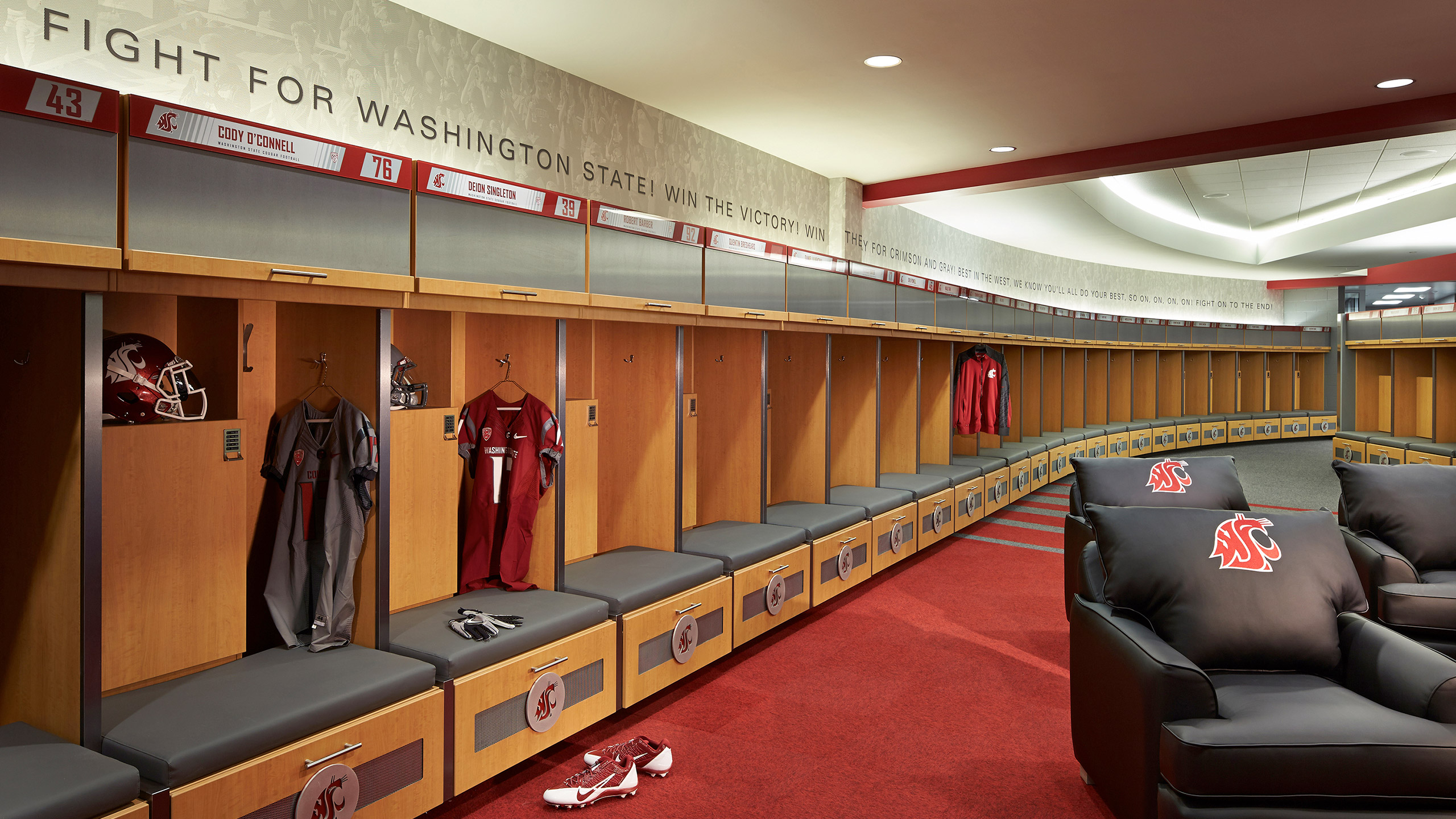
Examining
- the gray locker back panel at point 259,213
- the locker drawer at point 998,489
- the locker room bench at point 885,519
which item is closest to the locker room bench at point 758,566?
the locker room bench at point 885,519

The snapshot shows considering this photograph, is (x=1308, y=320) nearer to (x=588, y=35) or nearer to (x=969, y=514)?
(x=969, y=514)

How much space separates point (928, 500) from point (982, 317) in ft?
7.25

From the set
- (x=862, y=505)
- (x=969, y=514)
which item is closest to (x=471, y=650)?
(x=862, y=505)

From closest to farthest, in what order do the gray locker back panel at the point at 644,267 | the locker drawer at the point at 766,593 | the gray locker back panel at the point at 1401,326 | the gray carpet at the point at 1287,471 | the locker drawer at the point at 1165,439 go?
the gray locker back panel at the point at 644,267
the locker drawer at the point at 766,593
the gray locker back panel at the point at 1401,326
the gray carpet at the point at 1287,471
the locker drawer at the point at 1165,439

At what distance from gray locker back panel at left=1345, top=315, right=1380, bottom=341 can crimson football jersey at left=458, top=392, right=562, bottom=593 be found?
8.85 m

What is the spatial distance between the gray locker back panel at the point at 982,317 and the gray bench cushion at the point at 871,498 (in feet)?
6.67

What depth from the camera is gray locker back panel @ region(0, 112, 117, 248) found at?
1575 millimetres

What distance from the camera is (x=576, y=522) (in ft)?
11.5

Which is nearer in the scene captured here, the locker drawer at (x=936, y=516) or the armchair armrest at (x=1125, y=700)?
the armchair armrest at (x=1125, y=700)

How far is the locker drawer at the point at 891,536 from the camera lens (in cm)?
482

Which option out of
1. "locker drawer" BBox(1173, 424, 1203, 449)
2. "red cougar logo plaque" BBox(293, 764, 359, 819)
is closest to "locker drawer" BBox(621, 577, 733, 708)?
"red cougar logo plaque" BBox(293, 764, 359, 819)

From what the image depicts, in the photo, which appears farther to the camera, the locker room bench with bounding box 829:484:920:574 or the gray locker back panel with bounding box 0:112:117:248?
the locker room bench with bounding box 829:484:920:574

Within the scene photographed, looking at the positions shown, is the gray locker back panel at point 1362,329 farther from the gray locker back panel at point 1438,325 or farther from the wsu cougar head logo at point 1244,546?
the wsu cougar head logo at point 1244,546

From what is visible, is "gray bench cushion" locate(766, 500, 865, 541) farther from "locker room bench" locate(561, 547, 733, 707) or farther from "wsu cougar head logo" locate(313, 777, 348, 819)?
"wsu cougar head logo" locate(313, 777, 348, 819)
